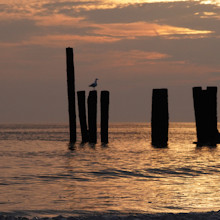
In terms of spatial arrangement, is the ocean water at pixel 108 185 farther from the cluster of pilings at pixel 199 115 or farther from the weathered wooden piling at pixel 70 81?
the weathered wooden piling at pixel 70 81

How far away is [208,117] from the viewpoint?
21.0 meters

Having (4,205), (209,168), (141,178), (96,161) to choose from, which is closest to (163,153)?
(96,161)

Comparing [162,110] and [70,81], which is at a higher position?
[70,81]

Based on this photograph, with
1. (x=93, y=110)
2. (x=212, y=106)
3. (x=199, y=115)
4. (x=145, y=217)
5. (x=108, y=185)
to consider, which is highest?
(x=212, y=106)

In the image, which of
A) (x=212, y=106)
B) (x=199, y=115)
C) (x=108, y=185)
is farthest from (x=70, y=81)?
(x=108, y=185)

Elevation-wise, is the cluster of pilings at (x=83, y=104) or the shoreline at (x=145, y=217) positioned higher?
the cluster of pilings at (x=83, y=104)

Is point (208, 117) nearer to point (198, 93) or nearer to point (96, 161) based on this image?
point (198, 93)

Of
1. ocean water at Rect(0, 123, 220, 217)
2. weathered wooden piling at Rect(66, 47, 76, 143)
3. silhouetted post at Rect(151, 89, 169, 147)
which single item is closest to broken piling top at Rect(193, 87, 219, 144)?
silhouetted post at Rect(151, 89, 169, 147)

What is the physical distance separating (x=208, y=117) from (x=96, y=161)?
6.23 meters

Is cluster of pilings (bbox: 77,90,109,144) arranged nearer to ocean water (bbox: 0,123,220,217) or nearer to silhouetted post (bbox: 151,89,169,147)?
silhouetted post (bbox: 151,89,169,147)

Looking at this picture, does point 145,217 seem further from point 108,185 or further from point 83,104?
point 83,104

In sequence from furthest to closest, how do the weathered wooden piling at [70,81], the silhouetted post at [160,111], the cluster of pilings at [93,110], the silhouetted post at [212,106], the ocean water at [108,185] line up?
1. the cluster of pilings at [93,110]
2. the weathered wooden piling at [70,81]
3. the silhouetted post at [212,106]
4. the silhouetted post at [160,111]
5. the ocean water at [108,185]

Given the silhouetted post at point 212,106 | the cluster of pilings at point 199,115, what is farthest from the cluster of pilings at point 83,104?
the silhouetted post at point 212,106

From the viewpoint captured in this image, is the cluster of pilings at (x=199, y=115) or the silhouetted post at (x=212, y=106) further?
the silhouetted post at (x=212, y=106)
